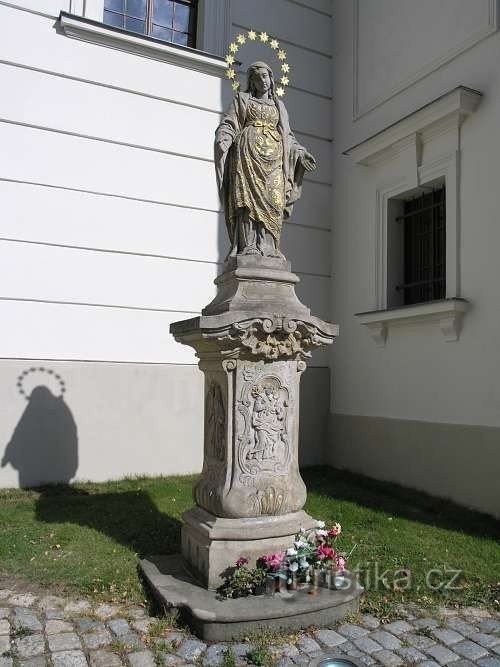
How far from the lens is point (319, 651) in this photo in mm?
Result: 3201

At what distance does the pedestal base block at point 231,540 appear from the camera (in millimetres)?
3736

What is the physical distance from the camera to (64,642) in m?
3.24

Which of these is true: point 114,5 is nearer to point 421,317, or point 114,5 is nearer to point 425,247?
point 425,247

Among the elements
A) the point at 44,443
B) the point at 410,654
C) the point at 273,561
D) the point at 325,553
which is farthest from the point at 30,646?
the point at 44,443

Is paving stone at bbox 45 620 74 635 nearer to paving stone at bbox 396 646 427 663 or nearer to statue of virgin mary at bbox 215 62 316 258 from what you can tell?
paving stone at bbox 396 646 427 663

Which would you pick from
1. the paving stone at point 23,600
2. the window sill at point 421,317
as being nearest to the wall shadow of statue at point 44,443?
the paving stone at point 23,600

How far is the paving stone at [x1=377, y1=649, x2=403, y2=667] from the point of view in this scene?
10.2ft

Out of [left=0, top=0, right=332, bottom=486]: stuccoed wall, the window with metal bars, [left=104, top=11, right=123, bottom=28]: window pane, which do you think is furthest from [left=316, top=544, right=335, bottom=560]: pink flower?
[left=104, top=11, right=123, bottom=28]: window pane

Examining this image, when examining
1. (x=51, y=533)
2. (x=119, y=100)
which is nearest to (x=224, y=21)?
(x=119, y=100)

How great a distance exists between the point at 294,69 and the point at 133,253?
3.78m

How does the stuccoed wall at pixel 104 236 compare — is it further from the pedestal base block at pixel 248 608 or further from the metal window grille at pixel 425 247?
the pedestal base block at pixel 248 608

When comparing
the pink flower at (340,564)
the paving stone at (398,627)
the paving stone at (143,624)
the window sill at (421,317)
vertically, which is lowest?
the paving stone at (143,624)

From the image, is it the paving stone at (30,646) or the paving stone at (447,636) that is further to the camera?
the paving stone at (447,636)

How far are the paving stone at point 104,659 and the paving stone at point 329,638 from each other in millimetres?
1096
